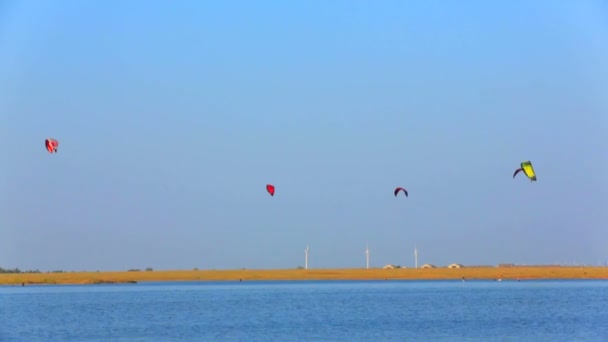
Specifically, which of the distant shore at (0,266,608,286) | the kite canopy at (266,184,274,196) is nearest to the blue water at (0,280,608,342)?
the kite canopy at (266,184,274,196)

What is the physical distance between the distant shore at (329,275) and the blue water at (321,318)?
46130 millimetres

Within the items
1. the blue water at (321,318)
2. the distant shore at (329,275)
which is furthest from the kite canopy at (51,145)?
the distant shore at (329,275)

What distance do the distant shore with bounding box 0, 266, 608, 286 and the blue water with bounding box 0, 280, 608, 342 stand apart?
1816 inches

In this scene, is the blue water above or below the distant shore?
below

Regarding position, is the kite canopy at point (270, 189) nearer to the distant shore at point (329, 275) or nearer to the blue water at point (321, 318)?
the blue water at point (321, 318)

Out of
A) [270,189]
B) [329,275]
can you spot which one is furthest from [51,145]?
[329,275]

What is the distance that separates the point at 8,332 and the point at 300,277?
83.1 meters

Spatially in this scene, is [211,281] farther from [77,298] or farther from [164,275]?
[77,298]

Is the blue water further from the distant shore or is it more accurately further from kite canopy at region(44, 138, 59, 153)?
the distant shore

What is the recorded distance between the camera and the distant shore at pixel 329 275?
374 feet

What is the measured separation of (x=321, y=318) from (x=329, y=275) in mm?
79815

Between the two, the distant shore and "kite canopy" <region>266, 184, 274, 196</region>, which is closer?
"kite canopy" <region>266, 184, 274, 196</region>

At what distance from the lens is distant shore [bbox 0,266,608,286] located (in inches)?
4488

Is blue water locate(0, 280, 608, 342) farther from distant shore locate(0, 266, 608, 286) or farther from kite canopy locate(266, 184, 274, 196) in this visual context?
distant shore locate(0, 266, 608, 286)
